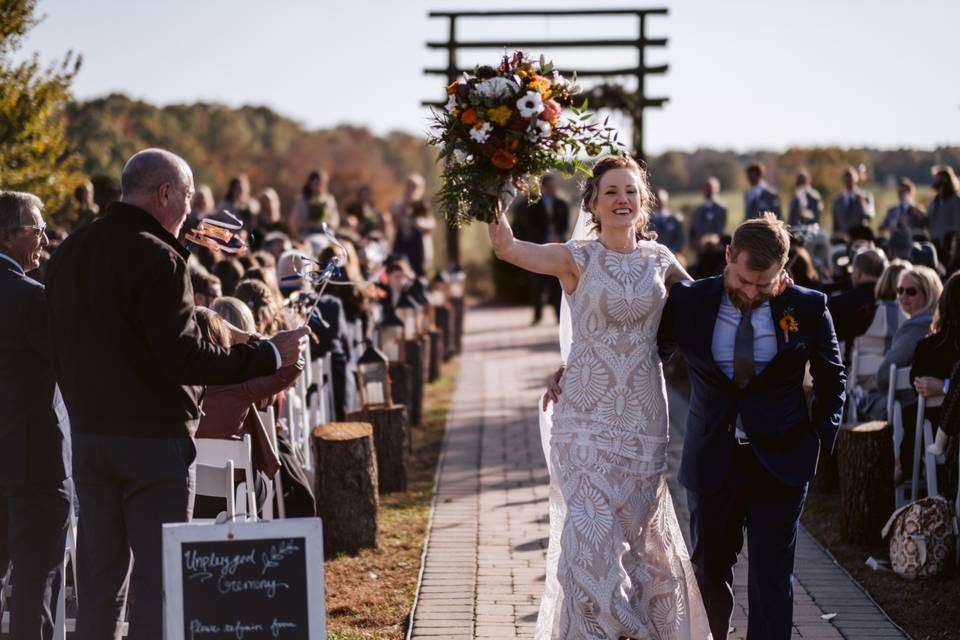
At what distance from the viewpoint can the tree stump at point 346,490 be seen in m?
7.18

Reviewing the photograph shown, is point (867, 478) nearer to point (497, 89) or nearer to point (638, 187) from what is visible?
point (638, 187)

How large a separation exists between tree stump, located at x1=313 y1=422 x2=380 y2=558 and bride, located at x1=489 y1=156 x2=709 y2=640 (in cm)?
231

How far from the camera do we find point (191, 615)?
4051 mm

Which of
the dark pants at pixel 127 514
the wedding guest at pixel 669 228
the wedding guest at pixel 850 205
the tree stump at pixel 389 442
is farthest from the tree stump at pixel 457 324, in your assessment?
the dark pants at pixel 127 514

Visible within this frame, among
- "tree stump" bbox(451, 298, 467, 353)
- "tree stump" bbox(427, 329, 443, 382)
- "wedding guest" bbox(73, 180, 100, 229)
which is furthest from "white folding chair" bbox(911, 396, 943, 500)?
"tree stump" bbox(451, 298, 467, 353)

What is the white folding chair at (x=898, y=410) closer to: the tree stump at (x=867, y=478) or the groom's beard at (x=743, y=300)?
the tree stump at (x=867, y=478)

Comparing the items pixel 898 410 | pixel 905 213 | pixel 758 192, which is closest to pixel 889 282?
pixel 898 410

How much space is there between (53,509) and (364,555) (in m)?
2.52

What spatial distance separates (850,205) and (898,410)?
1125 centimetres

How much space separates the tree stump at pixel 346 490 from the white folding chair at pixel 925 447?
3.22 m

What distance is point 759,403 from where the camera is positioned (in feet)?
15.8

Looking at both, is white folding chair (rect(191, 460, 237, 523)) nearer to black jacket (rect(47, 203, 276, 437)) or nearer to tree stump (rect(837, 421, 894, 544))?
black jacket (rect(47, 203, 276, 437))

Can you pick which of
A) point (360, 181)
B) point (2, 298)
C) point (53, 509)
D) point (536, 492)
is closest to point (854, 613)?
point (536, 492)

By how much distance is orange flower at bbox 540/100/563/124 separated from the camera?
15.9 ft
